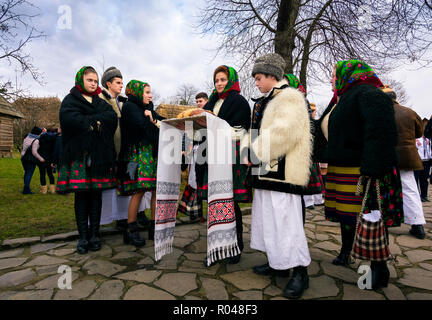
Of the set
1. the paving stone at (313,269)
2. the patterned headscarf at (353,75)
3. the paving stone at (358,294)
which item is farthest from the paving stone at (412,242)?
the patterned headscarf at (353,75)

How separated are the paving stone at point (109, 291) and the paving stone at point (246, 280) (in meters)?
1.00

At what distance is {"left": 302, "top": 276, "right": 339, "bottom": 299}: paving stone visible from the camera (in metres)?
2.25

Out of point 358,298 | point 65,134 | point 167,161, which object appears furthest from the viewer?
point 65,134

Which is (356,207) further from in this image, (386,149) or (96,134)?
(96,134)

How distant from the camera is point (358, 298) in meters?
2.19

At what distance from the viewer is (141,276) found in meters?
2.61

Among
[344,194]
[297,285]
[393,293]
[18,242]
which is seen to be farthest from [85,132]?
[393,293]

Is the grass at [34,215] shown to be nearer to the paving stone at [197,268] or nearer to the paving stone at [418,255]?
the paving stone at [197,268]

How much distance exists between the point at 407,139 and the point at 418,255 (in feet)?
5.35

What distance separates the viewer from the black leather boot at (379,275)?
2322 millimetres

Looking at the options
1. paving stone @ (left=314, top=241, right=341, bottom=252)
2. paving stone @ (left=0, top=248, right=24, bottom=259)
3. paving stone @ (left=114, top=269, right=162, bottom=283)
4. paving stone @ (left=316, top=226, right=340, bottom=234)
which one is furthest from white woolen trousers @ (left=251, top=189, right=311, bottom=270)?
paving stone @ (left=0, top=248, right=24, bottom=259)

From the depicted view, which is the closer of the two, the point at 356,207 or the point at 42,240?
the point at 356,207

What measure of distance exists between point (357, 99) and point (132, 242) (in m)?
3.18

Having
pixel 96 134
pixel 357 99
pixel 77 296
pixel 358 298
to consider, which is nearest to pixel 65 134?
pixel 96 134
